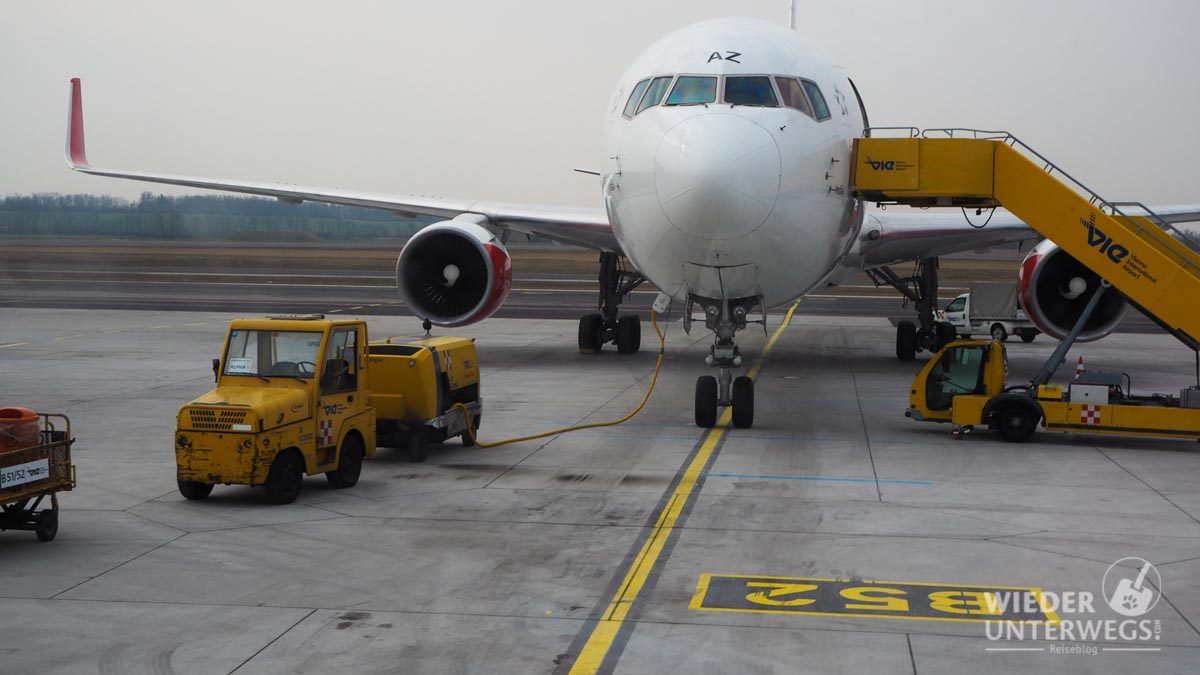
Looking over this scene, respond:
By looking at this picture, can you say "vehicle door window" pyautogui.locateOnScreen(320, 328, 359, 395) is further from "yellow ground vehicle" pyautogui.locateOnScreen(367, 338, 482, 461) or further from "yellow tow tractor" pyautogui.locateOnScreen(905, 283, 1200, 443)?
"yellow tow tractor" pyautogui.locateOnScreen(905, 283, 1200, 443)

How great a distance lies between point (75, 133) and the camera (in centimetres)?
2844

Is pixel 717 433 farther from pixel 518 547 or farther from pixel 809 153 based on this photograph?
pixel 518 547

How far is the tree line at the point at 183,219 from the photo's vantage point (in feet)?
156

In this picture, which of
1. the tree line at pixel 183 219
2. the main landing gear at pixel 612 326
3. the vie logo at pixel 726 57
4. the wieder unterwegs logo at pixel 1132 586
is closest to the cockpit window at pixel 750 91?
the vie logo at pixel 726 57

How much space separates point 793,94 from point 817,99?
522mm

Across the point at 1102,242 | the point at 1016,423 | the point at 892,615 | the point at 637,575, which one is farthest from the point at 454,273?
the point at 892,615

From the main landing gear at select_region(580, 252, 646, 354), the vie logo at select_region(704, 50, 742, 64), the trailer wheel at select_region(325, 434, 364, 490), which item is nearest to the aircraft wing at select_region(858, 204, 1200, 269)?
the main landing gear at select_region(580, 252, 646, 354)

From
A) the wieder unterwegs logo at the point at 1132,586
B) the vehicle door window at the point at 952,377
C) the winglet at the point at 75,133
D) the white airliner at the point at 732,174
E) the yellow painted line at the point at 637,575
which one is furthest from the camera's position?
the winglet at the point at 75,133

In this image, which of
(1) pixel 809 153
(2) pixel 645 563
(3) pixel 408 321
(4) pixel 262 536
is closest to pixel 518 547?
(2) pixel 645 563

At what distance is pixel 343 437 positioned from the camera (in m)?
11.6

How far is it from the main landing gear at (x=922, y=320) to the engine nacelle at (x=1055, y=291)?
4.15 m

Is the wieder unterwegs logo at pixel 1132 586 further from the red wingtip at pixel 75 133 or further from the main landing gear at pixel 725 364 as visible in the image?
the red wingtip at pixel 75 133

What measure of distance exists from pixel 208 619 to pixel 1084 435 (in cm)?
1161

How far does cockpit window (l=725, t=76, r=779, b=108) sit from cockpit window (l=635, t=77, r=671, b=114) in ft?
2.50
